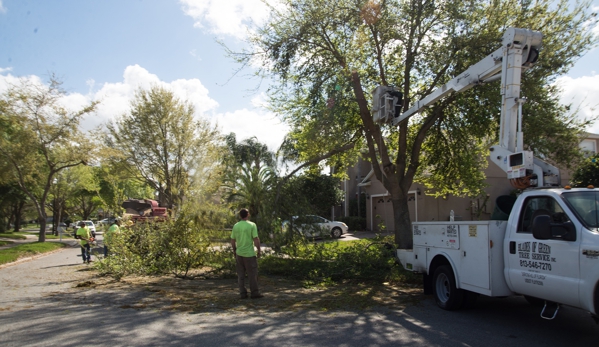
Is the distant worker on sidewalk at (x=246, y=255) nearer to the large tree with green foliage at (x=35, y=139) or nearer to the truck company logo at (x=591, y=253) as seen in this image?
the truck company logo at (x=591, y=253)

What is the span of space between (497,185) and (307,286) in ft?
67.5

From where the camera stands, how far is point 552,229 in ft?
18.2

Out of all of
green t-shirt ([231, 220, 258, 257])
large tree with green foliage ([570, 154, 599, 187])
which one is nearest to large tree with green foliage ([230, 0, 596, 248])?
large tree with green foliage ([570, 154, 599, 187])

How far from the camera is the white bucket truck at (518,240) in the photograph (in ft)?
17.8

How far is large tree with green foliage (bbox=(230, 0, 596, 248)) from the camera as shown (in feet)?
40.2

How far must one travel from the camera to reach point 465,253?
7.15 metres

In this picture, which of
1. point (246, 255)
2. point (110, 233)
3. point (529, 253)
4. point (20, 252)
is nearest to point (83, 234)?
point (110, 233)

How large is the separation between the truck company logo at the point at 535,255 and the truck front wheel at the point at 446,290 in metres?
1.54

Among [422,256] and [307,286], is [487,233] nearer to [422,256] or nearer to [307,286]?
[422,256]

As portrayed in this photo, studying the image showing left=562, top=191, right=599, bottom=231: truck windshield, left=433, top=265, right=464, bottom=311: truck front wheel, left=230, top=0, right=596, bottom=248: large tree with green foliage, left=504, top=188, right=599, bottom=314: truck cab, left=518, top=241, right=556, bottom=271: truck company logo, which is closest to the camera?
left=504, top=188, right=599, bottom=314: truck cab

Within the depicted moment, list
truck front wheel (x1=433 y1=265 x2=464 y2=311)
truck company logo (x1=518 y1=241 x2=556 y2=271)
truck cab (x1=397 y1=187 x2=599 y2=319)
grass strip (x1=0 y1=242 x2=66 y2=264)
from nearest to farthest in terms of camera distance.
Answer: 1. truck cab (x1=397 y1=187 x2=599 y2=319)
2. truck company logo (x1=518 y1=241 x2=556 y2=271)
3. truck front wheel (x1=433 y1=265 x2=464 y2=311)
4. grass strip (x1=0 y1=242 x2=66 y2=264)

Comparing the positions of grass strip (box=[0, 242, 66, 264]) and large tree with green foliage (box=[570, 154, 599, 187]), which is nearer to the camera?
large tree with green foliage (box=[570, 154, 599, 187])

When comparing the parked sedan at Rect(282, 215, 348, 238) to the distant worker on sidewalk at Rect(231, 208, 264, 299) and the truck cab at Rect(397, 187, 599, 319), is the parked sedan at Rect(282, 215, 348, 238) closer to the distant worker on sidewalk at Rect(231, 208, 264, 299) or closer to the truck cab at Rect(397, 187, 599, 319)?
the distant worker on sidewalk at Rect(231, 208, 264, 299)

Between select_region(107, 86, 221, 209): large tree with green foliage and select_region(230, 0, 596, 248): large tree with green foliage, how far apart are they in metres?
14.1
